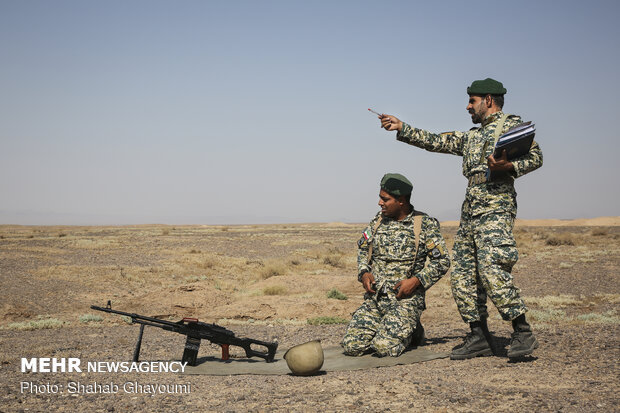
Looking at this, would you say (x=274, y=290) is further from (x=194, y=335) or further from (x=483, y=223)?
(x=483, y=223)

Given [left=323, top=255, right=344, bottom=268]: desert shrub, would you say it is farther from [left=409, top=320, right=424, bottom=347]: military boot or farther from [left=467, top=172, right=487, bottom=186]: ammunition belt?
[left=467, top=172, right=487, bottom=186]: ammunition belt

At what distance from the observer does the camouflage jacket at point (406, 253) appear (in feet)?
20.2

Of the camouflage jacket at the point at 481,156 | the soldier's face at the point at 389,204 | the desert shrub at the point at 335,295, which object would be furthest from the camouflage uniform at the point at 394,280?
the desert shrub at the point at 335,295

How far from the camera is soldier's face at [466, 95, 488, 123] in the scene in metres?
5.76

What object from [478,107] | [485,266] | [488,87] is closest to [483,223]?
[485,266]

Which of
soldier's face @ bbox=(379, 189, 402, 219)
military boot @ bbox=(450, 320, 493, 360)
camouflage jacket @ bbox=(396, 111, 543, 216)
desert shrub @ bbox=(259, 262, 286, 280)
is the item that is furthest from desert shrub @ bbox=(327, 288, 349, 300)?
camouflage jacket @ bbox=(396, 111, 543, 216)

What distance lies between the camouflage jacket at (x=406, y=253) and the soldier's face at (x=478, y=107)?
52.3 inches

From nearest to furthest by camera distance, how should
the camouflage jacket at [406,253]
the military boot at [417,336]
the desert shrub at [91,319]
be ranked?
the camouflage jacket at [406,253], the military boot at [417,336], the desert shrub at [91,319]

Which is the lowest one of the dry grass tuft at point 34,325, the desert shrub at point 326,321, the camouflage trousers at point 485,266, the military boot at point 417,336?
the dry grass tuft at point 34,325

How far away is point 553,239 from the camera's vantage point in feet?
99.7

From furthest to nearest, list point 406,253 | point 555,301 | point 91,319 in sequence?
point 555,301 → point 91,319 → point 406,253

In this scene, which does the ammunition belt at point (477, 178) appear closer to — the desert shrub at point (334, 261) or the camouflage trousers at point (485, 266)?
the camouflage trousers at point (485, 266)

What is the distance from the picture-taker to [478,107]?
577cm

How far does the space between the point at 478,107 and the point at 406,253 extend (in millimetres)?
1846
